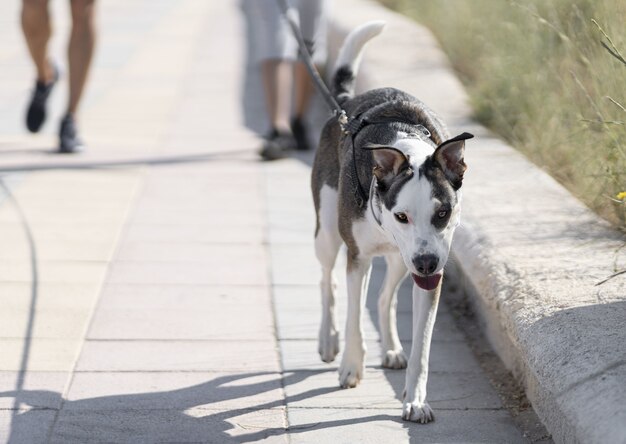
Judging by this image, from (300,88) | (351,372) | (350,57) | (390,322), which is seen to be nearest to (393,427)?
(351,372)

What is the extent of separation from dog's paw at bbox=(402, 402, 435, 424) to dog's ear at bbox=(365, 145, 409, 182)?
0.90 m

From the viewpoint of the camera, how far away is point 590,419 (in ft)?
11.2

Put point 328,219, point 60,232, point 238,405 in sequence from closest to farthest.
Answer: point 238,405, point 328,219, point 60,232

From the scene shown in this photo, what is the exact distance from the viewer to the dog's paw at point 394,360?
4.73 meters

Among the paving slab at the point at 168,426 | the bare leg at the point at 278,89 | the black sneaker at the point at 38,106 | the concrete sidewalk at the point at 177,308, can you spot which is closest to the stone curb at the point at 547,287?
the concrete sidewalk at the point at 177,308

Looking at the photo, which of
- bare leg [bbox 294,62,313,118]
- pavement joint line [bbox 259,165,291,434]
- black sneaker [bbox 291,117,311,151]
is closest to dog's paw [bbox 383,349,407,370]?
pavement joint line [bbox 259,165,291,434]

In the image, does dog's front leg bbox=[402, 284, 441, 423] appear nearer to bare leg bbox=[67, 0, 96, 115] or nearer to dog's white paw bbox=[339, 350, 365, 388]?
dog's white paw bbox=[339, 350, 365, 388]

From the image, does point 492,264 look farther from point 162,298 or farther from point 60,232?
point 60,232

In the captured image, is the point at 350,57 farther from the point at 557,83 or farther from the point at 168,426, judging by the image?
the point at 557,83

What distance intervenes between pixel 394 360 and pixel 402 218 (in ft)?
4.06

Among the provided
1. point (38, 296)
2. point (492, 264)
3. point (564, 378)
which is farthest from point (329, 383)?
point (38, 296)

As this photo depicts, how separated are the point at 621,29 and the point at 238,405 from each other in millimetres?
2944

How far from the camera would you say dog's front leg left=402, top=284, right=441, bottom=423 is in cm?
412

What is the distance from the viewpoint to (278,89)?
8.35m
